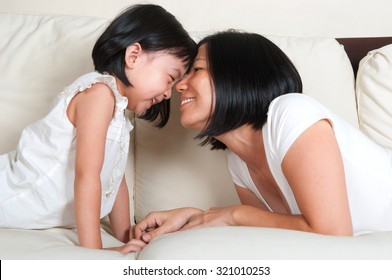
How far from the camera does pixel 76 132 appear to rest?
1469 millimetres

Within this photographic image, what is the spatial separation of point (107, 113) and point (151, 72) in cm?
20

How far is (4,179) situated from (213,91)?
0.63 meters

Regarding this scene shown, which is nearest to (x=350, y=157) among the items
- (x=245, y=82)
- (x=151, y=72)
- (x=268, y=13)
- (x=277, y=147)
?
(x=277, y=147)

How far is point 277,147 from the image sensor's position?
1.34 m

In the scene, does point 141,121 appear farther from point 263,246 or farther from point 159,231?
point 263,246

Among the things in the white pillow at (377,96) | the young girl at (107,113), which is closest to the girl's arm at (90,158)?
the young girl at (107,113)

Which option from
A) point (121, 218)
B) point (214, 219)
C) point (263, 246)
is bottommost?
point (121, 218)

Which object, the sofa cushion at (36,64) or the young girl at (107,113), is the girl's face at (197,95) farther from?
the sofa cushion at (36,64)

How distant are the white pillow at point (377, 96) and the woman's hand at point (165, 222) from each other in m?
0.62

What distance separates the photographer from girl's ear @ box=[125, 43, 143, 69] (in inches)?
61.1
